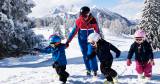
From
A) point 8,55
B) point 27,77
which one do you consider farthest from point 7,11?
point 27,77

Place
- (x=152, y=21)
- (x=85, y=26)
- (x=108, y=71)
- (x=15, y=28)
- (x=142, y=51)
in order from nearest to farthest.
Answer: (x=108, y=71), (x=142, y=51), (x=85, y=26), (x=15, y=28), (x=152, y=21)

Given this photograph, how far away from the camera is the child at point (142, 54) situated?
402 inches

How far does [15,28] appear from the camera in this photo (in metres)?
29.6

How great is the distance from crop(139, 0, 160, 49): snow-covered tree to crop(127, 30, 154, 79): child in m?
37.2

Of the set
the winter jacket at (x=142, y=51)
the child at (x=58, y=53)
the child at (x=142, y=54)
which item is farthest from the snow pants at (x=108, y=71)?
the child at (x=58, y=53)

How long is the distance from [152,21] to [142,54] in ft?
123

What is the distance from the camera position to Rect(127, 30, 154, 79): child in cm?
1022

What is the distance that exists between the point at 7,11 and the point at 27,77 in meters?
19.5

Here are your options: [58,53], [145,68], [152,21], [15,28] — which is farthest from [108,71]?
[152,21]

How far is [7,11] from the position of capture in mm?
29906

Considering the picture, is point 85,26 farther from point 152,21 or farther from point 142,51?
point 152,21

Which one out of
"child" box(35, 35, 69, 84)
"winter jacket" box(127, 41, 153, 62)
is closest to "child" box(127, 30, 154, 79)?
"winter jacket" box(127, 41, 153, 62)

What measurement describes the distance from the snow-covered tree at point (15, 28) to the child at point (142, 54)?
19324 mm

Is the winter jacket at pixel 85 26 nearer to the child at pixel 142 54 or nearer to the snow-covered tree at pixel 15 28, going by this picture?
the child at pixel 142 54
